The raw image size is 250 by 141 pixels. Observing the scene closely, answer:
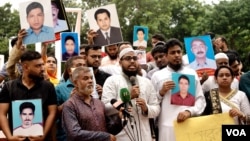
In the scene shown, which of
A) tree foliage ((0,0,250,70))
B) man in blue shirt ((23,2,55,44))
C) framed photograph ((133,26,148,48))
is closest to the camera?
man in blue shirt ((23,2,55,44))

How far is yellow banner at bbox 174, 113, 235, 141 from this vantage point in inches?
214

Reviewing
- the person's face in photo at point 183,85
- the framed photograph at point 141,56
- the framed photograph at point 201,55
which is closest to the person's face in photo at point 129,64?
the person's face in photo at point 183,85

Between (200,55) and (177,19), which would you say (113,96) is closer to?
(200,55)

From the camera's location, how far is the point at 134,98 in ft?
17.2

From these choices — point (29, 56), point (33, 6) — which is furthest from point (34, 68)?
point (33, 6)

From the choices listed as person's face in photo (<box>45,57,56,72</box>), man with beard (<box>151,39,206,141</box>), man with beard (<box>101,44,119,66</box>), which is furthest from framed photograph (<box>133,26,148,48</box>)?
man with beard (<box>151,39,206,141</box>)

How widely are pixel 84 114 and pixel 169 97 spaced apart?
138cm

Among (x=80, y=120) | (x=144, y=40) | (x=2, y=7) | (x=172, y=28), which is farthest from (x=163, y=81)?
(x=2, y=7)

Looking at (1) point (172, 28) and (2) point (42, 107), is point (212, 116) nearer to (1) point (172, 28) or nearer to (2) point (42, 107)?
(2) point (42, 107)

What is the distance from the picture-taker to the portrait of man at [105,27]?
260 inches

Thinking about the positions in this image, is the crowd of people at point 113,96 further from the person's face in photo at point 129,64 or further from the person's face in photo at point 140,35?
the person's face in photo at point 140,35

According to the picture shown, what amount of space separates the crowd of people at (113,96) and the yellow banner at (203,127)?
0.23ft

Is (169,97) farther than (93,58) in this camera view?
No

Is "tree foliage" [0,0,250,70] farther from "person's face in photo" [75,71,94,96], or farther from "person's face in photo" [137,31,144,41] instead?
"person's face in photo" [75,71,94,96]
